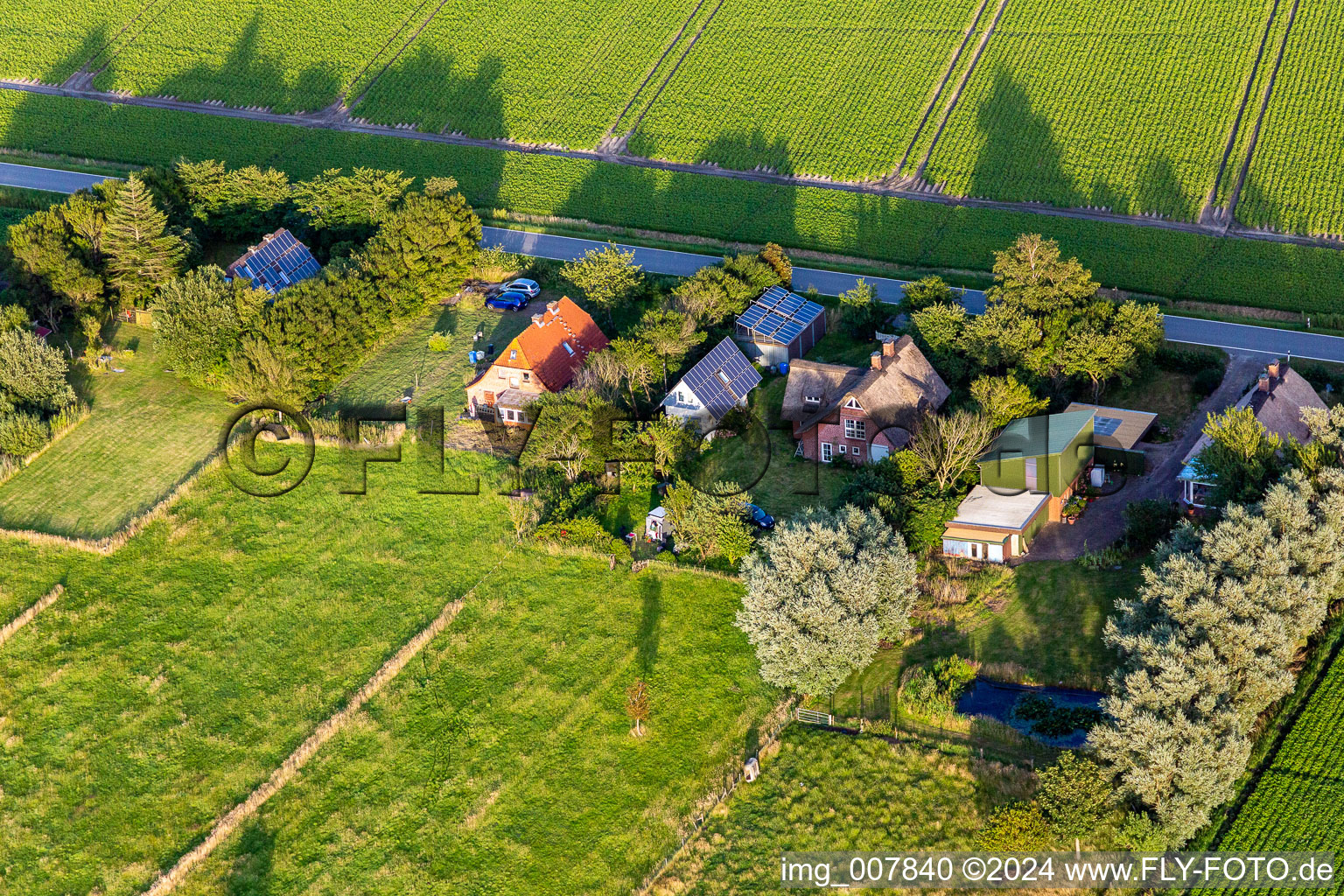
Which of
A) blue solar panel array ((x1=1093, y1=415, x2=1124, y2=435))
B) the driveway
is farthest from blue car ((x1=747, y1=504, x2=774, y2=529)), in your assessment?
blue solar panel array ((x1=1093, y1=415, x2=1124, y2=435))

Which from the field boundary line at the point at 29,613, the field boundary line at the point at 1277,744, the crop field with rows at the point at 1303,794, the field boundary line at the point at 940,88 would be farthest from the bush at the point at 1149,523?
the field boundary line at the point at 29,613

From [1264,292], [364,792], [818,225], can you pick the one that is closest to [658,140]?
[818,225]

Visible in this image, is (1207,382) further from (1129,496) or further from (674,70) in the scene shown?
(674,70)

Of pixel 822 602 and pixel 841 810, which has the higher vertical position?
pixel 822 602

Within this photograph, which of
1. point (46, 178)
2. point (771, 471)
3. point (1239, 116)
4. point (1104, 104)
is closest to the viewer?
point (771, 471)

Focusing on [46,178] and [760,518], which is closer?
[760,518]

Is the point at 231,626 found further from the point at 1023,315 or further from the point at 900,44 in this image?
the point at 900,44

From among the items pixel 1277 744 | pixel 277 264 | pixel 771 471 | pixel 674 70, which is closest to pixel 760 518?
pixel 771 471

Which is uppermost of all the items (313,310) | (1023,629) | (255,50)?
(255,50)
